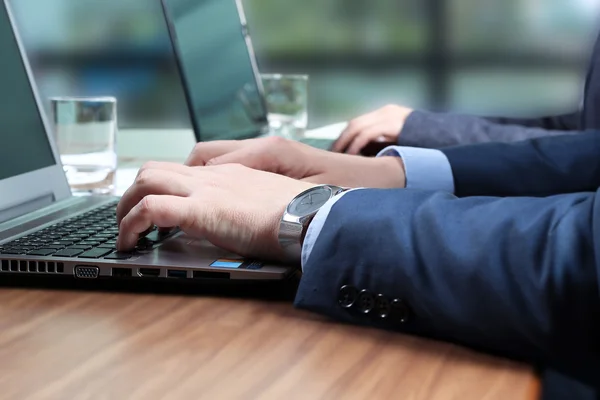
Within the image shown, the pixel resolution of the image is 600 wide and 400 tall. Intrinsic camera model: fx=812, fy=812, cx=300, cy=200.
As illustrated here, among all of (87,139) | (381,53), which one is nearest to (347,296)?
(87,139)

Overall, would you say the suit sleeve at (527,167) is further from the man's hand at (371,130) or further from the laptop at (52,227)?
the laptop at (52,227)

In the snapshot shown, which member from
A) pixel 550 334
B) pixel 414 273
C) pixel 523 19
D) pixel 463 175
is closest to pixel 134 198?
pixel 414 273

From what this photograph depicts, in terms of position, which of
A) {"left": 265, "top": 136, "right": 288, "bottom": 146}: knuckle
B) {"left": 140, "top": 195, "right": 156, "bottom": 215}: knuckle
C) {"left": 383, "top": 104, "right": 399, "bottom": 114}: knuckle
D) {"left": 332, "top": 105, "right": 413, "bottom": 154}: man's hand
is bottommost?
{"left": 332, "top": 105, "right": 413, "bottom": 154}: man's hand

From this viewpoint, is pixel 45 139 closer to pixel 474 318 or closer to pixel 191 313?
pixel 191 313

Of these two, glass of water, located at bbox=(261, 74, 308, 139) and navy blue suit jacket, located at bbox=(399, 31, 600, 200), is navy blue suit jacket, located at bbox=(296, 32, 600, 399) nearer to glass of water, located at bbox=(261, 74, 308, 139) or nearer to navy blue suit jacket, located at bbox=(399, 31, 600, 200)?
navy blue suit jacket, located at bbox=(399, 31, 600, 200)

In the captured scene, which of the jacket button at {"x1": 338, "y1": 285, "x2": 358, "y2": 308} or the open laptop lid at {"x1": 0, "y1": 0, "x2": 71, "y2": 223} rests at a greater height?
the open laptop lid at {"x1": 0, "y1": 0, "x2": 71, "y2": 223}

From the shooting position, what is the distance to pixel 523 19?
385cm

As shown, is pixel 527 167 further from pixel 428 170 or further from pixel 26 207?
pixel 26 207

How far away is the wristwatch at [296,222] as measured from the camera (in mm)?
691

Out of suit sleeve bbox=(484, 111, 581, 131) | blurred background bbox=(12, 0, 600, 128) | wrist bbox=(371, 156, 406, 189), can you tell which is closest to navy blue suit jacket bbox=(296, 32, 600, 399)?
wrist bbox=(371, 156, 406, 189)

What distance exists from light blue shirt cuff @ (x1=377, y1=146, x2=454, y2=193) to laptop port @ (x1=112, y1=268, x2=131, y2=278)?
495 millimetres

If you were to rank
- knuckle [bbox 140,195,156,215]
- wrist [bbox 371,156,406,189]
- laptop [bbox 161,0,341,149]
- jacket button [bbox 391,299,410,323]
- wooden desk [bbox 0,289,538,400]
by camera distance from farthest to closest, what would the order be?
laptop [bbox 161,0,341,149] → wrist [bbox 371,156,406,189] → knuckle [bbox 140,195,156,215] → jacket button [bbox 391,299,410,323] → wooden desk [bbox 0,289,538,400]

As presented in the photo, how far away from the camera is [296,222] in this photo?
2.27ft

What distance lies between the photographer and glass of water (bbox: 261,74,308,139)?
1.81m
